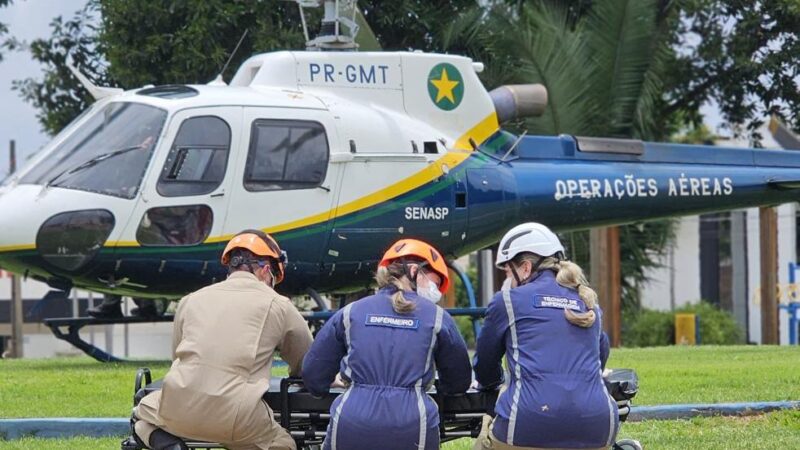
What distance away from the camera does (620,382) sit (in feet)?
24.5

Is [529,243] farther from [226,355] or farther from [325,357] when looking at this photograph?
[226,355]

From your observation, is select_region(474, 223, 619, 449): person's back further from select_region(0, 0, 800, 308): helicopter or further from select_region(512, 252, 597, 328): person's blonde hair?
select_region(0, 0, 800, 308): helicopter

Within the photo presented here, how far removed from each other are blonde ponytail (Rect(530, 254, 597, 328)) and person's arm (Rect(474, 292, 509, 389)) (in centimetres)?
29

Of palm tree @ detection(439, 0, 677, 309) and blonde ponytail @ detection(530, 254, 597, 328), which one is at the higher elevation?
palm tree @ detection(439, 0, 677, 309)

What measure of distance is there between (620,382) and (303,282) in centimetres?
725

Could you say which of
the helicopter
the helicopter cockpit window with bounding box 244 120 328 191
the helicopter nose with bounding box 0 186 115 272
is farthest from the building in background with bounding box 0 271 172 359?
the helicopter nose with bounding box 0 186 115 272

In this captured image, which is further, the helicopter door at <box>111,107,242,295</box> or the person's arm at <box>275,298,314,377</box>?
the helicopter door at <box>111,107,242,295</box>

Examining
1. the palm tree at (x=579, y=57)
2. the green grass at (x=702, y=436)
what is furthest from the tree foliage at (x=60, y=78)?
the green grass at (x=702, y=436)

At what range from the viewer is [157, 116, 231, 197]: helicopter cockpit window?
13.4 meters

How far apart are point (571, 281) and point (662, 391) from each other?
4.76 metres

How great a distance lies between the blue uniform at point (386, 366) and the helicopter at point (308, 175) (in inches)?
258

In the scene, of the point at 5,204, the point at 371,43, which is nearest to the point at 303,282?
the point at 5,204

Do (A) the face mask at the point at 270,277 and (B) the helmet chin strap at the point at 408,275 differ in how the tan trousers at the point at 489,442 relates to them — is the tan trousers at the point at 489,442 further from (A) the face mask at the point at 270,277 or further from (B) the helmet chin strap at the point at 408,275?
(A) the face mask at the point at 270,277

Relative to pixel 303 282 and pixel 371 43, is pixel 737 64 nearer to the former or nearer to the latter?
pixel 371 43
